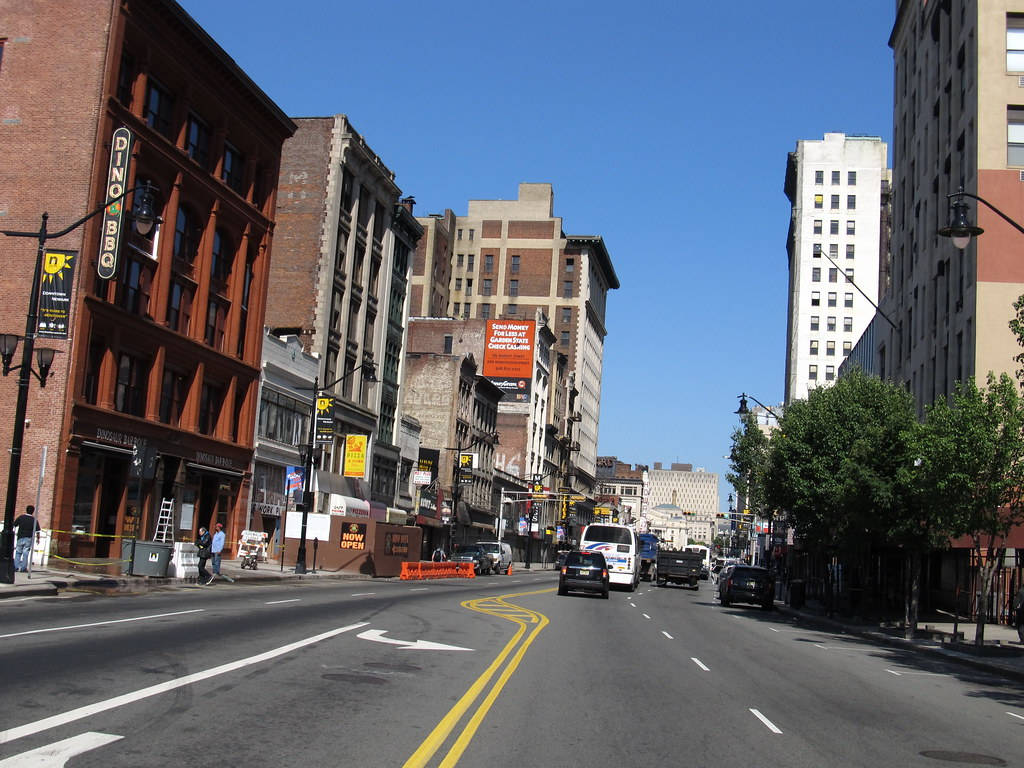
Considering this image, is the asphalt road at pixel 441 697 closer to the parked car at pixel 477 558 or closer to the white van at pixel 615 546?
the white van at pixel 615 546

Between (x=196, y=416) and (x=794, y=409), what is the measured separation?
955 inches

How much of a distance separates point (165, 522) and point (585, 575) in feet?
54.4

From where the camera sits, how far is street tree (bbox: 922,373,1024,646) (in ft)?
86.9

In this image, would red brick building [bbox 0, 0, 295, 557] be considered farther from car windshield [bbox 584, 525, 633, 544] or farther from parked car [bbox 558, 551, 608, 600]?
car windshield [bbox 584, 525, 633, 544]

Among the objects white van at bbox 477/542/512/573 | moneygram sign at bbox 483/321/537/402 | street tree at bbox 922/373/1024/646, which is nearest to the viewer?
street tree at bbox 922/373/1024/646

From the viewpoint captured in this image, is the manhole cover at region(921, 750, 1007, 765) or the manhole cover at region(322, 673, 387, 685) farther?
the manhole cover at region(322, 673, 387, 685)

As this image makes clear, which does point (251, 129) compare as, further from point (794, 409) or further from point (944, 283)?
point (944, 283)

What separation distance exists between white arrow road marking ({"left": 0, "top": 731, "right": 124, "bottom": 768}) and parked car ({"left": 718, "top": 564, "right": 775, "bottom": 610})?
126 feet

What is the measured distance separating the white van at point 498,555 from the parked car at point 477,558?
703 millimetres

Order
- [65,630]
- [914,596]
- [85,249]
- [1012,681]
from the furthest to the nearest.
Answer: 1. [85,249]
2. [914,596]
3. [1012,681]
4. [65,630]

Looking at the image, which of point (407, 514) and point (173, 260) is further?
point (407, 514)

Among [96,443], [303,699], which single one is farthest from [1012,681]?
[96,443]

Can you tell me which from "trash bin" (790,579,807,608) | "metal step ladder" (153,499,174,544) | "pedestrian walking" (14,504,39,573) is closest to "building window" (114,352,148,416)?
"metal step ladder" (153,499,174,544)

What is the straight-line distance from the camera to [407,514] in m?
73.3
